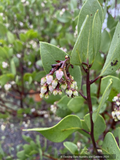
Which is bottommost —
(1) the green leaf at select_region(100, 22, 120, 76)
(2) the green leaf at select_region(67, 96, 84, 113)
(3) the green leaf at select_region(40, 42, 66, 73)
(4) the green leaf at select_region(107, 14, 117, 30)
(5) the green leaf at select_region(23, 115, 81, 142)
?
(5) the green leaf at select_region(23, 115, 81, 142)

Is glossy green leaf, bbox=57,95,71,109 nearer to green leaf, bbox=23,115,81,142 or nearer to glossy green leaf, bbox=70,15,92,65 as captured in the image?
green leaf, bbox=23,115,81,142

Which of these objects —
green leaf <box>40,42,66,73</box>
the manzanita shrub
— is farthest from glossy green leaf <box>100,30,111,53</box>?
green leaf <box>40,42,66,73</box>

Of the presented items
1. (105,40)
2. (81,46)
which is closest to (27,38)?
(105,40)

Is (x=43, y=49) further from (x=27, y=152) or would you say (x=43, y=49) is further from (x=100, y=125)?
(x=27, y=152)

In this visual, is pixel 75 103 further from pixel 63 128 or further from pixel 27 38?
pixel 27 38

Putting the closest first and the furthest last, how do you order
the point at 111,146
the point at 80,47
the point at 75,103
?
the point at 80,47, the point at 111,146, the point at 75,103

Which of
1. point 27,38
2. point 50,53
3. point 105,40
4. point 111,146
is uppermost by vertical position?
point 27,38

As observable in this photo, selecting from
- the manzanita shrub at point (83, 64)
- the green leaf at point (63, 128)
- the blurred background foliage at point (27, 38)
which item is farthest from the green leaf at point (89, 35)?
the blurred background foliage at point (27, 38)

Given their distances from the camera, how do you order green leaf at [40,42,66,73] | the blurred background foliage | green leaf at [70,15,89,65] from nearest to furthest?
green leaf at [70,15,89,65], green leaf at [40,42,66,73], the blurred background foliage

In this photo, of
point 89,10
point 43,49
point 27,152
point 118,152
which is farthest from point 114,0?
point 27,152

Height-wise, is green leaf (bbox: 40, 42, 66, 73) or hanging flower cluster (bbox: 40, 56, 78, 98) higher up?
green leaf (bbox: 40, 42, 66, 73)

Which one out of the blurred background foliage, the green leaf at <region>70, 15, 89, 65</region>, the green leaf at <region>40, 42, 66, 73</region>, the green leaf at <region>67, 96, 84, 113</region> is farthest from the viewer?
the blurred background foliage
